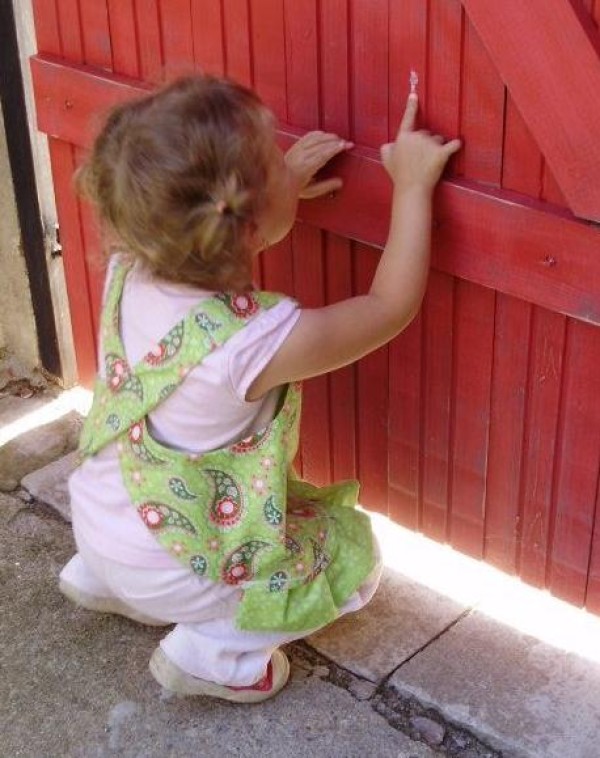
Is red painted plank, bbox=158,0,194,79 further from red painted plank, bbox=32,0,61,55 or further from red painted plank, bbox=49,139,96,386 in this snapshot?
red painted plank, bbox=49,139,96,386

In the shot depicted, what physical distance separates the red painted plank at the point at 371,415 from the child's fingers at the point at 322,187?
151 mm

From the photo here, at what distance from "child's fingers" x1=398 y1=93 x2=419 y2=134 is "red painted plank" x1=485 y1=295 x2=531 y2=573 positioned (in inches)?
15.0

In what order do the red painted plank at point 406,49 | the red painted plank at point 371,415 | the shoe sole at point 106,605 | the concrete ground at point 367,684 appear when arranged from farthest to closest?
the shoe sole at point 106,605 < the red painted plank at point 371,415 < the concrete ground at point 367,684 < the red painted plank at point 406,49

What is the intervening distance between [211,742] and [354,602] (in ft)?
1.41

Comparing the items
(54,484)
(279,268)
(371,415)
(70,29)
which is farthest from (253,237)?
(54,484)

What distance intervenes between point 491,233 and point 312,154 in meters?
0.42

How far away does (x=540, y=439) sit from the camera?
267 cm

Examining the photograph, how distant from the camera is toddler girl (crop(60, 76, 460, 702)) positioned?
2.32 metres

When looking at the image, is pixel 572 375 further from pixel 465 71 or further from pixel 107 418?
pixel 107 418

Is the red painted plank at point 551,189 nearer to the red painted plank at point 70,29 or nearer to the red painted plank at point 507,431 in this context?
the red painted plank at point 507,431

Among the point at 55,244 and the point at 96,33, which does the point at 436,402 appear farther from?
the point at 55,244

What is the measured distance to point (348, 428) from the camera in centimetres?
308

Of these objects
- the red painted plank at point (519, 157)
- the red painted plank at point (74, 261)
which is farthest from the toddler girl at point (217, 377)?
the red painted plank at point (74, 261)

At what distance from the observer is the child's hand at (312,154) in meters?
2.66
